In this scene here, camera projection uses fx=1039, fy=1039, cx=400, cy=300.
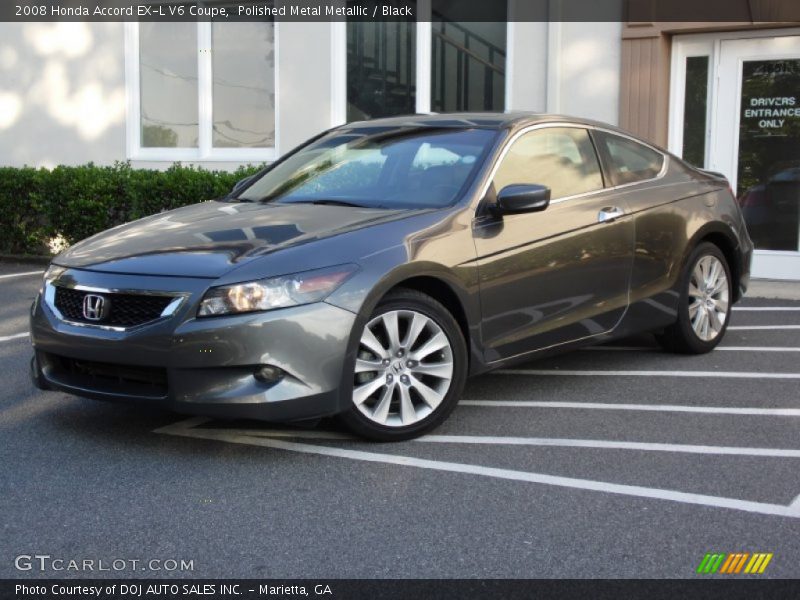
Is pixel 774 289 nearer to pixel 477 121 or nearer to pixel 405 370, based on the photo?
pixel 477 121

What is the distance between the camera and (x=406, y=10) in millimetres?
12023

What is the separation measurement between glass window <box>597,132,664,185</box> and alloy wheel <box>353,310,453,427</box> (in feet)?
6.22

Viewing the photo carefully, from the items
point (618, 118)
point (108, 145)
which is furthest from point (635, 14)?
point (108, 145)

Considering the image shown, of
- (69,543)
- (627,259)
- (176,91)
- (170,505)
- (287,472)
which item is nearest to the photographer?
(69,543)

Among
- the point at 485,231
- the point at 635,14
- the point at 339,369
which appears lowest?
the point at 339,369

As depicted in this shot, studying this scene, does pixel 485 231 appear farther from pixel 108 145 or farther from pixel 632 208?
pixel 108 145

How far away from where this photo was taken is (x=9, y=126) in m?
14.0

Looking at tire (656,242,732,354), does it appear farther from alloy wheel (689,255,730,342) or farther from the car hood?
the car hood

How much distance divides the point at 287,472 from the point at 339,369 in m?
0.50

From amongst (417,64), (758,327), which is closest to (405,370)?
(758,327)

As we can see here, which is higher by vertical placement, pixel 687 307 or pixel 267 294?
pixel 267 294

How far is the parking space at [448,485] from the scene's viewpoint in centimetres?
360

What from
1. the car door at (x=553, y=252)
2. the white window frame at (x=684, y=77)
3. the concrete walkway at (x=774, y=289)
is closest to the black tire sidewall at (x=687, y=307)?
the car door at (x=553, y=252)

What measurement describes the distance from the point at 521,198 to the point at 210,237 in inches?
60.8
